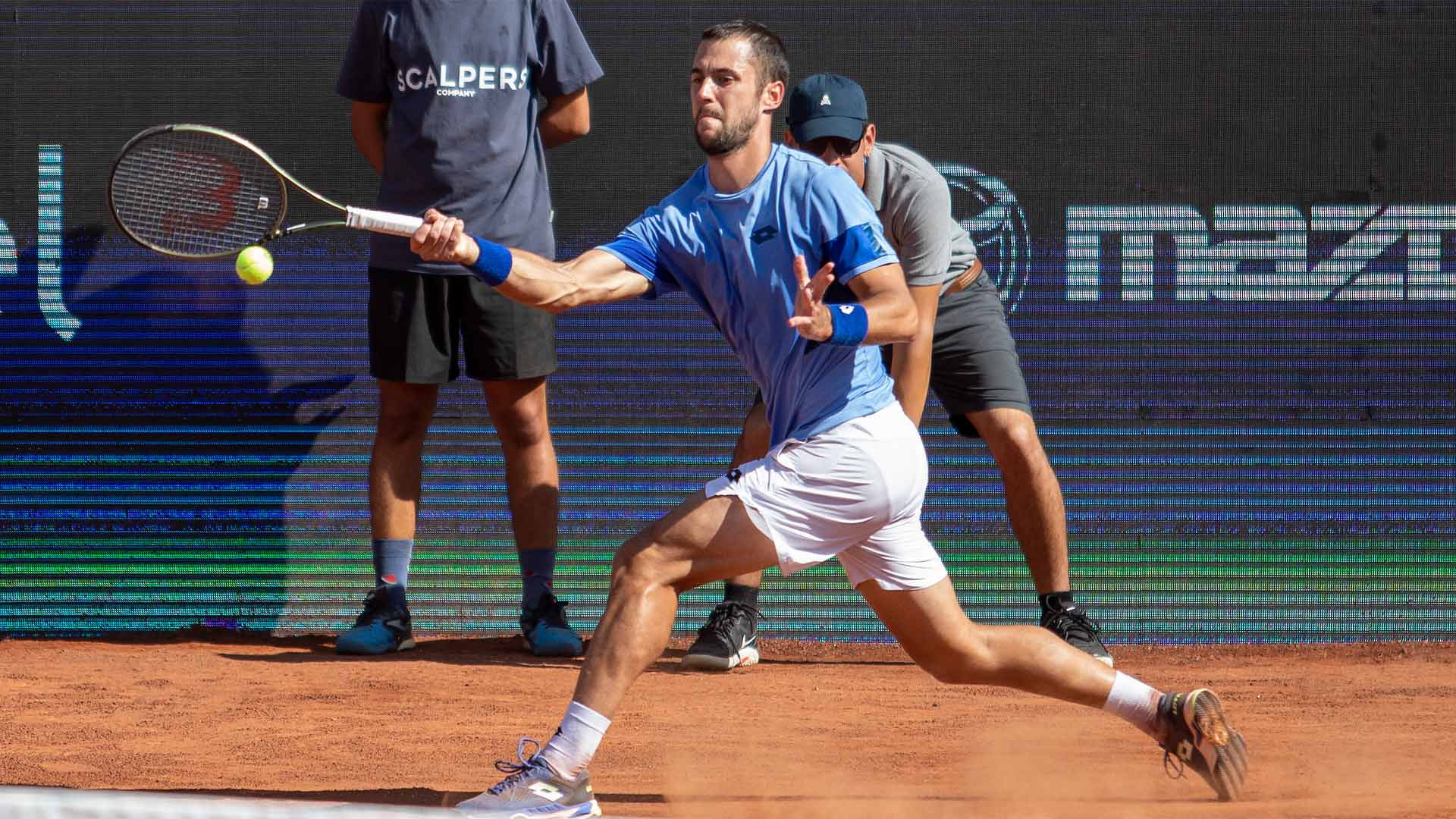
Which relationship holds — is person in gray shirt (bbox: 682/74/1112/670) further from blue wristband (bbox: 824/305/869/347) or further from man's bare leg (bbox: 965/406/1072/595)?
blue wristband (bbox: 824/305/869/347)

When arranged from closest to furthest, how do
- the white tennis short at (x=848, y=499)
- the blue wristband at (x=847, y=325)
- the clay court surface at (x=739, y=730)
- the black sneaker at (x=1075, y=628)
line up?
1. the blue wristband at (x=847, y=325)
2. the white tennis short at (x=848, y=499)
3. the clay court surface at (x=739, y=730)
4. the black sneaker at (x=1075, y=628)

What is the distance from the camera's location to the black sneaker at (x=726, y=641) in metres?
5.20

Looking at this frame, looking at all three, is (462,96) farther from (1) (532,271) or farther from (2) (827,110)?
(1) (532,271)

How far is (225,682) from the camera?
502 cm

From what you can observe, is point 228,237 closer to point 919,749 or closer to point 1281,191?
point 919,749

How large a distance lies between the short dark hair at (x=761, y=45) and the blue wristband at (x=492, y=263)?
635 mm

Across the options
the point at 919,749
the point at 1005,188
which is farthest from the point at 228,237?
the point at 1005,188

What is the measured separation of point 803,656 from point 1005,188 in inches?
71.5

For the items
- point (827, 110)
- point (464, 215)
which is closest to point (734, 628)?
point (464, 215)

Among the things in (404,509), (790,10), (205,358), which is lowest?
(404,509)

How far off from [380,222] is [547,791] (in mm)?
1184

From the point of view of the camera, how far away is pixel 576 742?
312cm

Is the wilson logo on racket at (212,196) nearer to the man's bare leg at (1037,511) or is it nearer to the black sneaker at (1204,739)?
the man's bare leg at (1037,511)

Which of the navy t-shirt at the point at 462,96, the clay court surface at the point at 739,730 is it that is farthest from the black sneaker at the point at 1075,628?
the navy t-shirt at the point at 462,96
